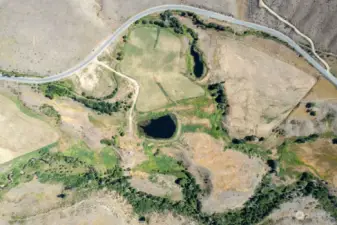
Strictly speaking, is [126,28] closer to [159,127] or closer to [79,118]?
[79,118]

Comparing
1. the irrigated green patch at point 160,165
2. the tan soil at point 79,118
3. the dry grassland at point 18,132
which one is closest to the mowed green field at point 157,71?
the tan soil at point 79,118

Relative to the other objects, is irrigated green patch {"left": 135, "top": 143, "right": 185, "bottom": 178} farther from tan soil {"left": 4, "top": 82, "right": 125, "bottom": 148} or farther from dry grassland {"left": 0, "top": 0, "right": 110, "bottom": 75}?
dry grassland {"left": 0, "top": 0, "right": 110, "bottom": 75}

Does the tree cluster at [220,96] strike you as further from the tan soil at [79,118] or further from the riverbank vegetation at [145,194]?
the tan soil at [79,118]

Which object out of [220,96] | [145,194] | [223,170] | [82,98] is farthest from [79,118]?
[223,170]

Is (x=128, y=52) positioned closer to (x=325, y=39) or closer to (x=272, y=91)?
(x=272, y=91)

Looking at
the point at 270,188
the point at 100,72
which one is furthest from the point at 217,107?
the point at 100,72

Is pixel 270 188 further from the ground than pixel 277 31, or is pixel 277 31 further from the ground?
pixel 277 31
